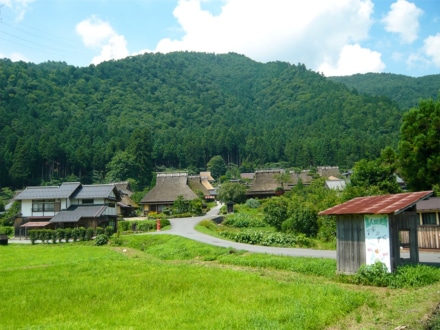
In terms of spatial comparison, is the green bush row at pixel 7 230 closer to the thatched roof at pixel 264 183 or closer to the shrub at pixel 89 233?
the shrub at pixel 89 233

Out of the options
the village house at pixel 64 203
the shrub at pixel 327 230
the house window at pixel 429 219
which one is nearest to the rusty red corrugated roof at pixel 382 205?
the house window at pixel 429 219

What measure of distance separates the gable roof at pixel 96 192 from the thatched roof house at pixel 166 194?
10.7 m

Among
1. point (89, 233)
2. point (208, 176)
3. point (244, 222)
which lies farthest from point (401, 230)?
point (208, 176)

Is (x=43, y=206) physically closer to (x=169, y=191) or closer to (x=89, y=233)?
(x=89, y=233)

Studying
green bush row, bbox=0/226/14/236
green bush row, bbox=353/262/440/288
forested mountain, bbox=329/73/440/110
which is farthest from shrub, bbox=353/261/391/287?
forested mountain, bbox=329/73/440/110

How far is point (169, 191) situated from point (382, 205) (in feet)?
139

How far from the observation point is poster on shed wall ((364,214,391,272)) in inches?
551

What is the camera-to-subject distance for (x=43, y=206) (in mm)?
43062

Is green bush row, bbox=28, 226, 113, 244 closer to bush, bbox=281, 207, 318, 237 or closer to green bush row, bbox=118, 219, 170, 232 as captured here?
green bush row, bbox=118, 219, 170, 232

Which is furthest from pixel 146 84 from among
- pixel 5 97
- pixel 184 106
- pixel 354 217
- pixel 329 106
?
pixel 354 217

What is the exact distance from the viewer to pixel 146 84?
155000mm

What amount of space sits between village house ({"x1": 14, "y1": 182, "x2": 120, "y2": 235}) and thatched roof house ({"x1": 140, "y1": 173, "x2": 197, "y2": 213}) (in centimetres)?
1077

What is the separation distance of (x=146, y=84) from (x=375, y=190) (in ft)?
445

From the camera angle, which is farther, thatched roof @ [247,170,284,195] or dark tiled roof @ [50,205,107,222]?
thatched roof @ [247,170,284,195]
